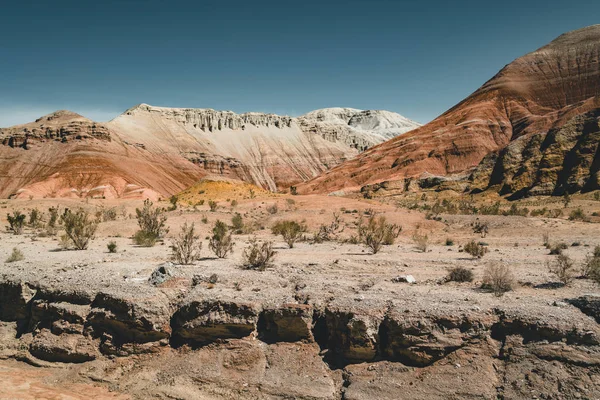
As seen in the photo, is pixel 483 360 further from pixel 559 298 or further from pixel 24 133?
pixel 24 133

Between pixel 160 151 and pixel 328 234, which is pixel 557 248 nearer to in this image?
pixel 328 234

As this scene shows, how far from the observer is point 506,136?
69.4 metres

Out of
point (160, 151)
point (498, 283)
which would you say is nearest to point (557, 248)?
point (498, 283)

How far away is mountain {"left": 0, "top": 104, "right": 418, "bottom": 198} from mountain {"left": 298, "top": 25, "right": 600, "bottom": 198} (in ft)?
94.2

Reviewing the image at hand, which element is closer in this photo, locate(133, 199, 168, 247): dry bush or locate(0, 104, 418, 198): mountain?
locate(133, 199, 168, 247): dry bush

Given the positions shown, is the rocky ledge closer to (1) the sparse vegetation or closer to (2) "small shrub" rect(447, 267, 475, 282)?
(2) "small shrub" rect(447, 267, 475, 282)

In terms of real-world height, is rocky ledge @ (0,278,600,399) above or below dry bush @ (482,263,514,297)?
below

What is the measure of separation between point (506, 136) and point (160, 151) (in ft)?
224

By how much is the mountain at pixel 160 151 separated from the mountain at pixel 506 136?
94.2 ft

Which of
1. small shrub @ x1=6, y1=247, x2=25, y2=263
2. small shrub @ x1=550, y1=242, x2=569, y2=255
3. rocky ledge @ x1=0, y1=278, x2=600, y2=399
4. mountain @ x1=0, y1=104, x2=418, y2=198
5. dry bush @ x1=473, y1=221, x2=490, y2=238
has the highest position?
mountain @ x1=0, y1=104, x2=418, y2=198

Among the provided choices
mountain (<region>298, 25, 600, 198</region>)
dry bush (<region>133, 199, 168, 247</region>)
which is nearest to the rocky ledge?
dry bush (<region>133, 199, 168, 247</region>)

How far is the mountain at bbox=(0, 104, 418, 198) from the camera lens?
61.0 m

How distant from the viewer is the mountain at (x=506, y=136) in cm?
4078

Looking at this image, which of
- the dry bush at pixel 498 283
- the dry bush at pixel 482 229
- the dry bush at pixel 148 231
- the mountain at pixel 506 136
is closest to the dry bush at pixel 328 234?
the dry bush at pixel 482 229
